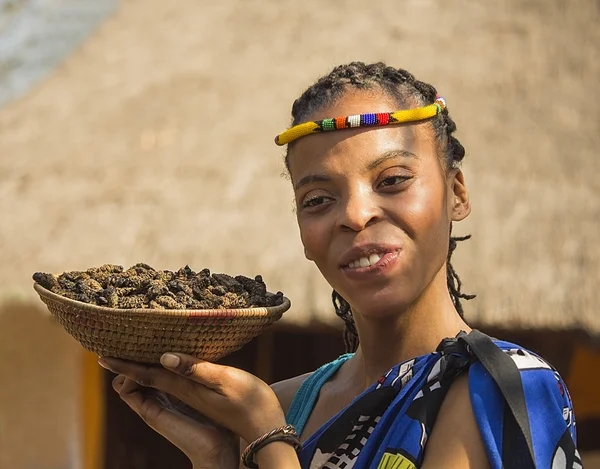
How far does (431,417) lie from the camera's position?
169cm

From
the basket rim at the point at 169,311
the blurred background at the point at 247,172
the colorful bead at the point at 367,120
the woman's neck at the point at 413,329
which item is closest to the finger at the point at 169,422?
the basket rim at the point at 169,311

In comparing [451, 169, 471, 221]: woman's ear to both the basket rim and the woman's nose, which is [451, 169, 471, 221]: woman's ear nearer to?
the woman's nose

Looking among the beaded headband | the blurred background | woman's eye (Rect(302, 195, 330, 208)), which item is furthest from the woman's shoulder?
the blurred background

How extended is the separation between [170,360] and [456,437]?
0.55 metres

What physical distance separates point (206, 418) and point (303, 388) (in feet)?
0.99

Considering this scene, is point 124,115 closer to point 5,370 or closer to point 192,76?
point 192,76

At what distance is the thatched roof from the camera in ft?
17.4

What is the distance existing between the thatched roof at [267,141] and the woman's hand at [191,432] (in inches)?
115

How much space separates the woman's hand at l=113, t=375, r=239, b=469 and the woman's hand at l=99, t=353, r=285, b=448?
0.26 ft

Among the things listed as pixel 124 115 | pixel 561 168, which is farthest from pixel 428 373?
pixel 124 115

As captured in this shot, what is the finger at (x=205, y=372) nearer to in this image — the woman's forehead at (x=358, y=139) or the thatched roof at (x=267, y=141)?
the woman's forehead at (x=358, y=139)

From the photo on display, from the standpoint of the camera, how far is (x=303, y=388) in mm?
2229

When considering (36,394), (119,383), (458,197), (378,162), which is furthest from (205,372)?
(36,394)

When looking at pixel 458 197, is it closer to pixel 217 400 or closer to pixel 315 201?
pixel 315 201
